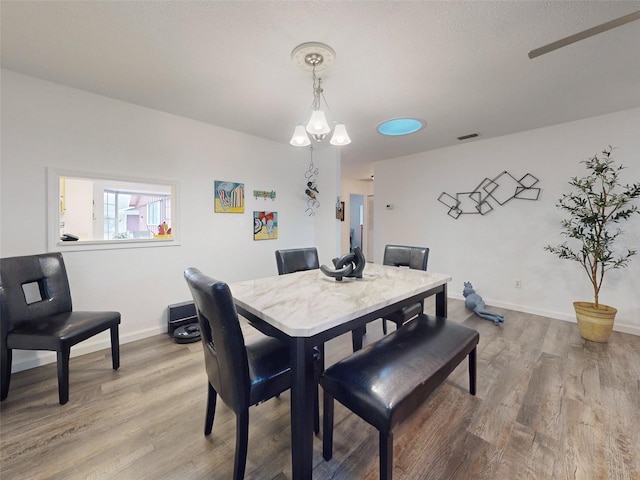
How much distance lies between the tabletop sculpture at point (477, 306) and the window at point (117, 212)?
3709 mm

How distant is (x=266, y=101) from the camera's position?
2.45 metres

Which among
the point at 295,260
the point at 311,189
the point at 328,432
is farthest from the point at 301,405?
the point at 311,189

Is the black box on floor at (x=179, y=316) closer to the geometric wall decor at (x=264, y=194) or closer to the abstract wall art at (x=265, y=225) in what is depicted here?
the abstract wall art at (x=265, y=225)

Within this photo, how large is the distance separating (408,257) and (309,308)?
1665 mm

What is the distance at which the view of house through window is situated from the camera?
123 inches

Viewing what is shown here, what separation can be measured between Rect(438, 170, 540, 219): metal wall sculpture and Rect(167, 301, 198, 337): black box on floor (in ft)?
12.7

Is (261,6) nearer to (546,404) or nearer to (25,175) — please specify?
(25,175)

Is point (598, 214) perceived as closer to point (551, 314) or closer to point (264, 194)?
point (551, 314)

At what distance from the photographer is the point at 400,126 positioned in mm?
3178

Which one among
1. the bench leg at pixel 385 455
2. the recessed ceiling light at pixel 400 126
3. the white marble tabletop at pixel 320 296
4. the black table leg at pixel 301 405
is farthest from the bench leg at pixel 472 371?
the recessed ceiling light at pixel 400 126

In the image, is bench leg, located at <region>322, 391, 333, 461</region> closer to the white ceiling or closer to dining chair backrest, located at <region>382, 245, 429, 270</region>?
dining chair backrest, located at <region>382, 245, 429, 270</region>

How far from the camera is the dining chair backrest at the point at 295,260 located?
2.30 m

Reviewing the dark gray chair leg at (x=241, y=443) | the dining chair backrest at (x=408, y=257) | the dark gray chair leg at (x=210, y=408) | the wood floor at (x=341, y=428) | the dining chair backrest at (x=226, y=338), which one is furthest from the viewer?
the dining chair backrest at (x=408, y=257)

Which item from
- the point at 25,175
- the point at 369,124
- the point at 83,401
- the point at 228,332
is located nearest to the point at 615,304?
the point at 369,124
